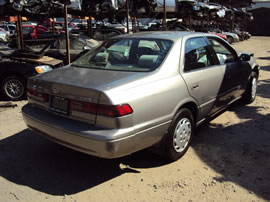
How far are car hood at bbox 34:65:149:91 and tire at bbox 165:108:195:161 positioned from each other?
0.70 metres

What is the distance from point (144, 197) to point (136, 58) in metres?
1.71

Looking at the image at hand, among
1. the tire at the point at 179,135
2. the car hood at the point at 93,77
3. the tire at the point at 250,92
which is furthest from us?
the tire at the point at 250,92

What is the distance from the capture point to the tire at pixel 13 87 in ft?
20.6

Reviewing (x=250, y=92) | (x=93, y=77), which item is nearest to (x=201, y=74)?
(x=93, y=77)

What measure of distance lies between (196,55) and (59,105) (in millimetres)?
1982

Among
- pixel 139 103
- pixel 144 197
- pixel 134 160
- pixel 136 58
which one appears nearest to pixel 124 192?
pixel 144 197

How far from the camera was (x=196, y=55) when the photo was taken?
151 inches

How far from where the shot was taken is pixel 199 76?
369 cm

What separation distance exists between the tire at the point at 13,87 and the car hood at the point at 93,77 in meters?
3.20

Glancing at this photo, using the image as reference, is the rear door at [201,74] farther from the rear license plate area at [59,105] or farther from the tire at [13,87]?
the tire at [13,87]

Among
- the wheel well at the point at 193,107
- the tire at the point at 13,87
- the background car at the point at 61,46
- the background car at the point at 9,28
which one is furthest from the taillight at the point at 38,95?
the background car at the point at 9,28

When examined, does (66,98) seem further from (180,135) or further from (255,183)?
(255,183)

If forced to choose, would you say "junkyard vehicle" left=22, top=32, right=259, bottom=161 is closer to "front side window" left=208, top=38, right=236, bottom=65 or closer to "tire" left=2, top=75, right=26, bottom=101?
"front side window" left=208, top=38, right=236, bottom=65

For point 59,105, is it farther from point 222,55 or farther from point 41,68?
point 41,68
